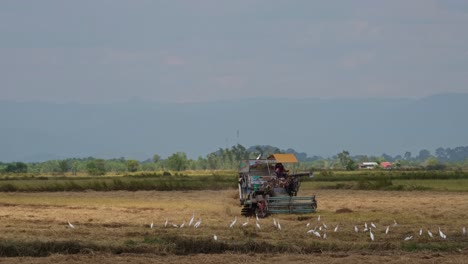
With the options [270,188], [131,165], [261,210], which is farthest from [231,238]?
[131,165]

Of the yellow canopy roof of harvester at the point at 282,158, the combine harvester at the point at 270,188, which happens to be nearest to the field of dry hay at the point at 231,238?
the combine harvester at the point at 270,188

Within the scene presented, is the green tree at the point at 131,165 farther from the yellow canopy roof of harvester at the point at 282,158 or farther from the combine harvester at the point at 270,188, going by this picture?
the combine harvester at the point at 270,188

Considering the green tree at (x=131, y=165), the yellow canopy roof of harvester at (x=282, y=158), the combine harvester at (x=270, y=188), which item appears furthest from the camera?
the green tree at (x=131, y=165)

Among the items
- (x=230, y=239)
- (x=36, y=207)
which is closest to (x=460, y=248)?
(x=230, y=239)

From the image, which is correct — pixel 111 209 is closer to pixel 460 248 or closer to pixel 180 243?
pixel 180 243

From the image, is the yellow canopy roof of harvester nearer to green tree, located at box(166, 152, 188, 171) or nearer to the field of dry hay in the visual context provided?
the field of dry hay

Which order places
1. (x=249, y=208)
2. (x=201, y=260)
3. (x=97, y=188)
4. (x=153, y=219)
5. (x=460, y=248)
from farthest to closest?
1. (x=97, y=188)
2. (x=249, y=208)
3. (x=153, y=219)
4. (x=460, y=248)
5. (x=201, y=260)

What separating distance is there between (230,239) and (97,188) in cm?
3871

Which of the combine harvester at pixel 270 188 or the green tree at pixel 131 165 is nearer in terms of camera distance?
the combine harvester at pixel 270 188

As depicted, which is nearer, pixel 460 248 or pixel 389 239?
pixel 460 248

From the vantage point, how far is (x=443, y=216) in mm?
29656

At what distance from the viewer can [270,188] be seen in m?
32.2

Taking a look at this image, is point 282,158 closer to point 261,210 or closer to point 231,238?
point 261,210

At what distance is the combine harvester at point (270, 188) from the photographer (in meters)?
30.8
